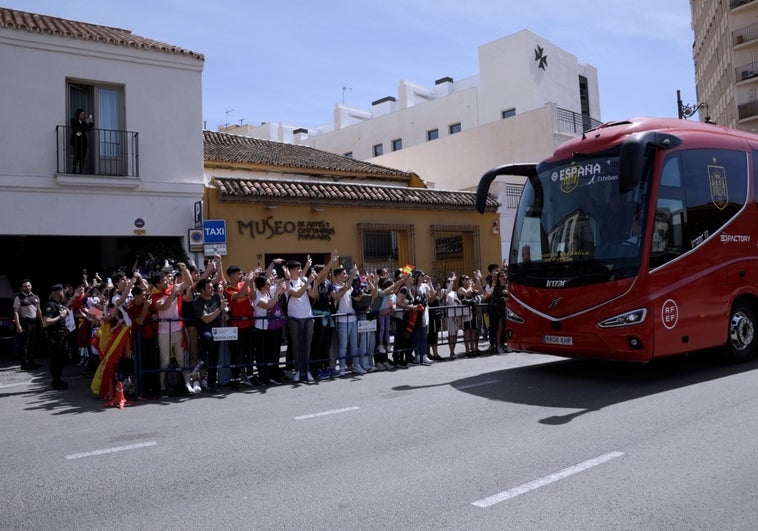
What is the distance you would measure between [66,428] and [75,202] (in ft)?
29.0

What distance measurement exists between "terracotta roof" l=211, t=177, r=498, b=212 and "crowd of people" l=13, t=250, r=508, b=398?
15.5 ft

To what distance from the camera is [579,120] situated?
29.7 metres

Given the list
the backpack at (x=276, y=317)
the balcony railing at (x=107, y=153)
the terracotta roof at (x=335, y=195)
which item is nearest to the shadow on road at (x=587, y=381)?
the backpack at (x=276, y=317)

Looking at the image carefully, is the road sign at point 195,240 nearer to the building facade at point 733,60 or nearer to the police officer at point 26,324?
the police officer at point 26,324

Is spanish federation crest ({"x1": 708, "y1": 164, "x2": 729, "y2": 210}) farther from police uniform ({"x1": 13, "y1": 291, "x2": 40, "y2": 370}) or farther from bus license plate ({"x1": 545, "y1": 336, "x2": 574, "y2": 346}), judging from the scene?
police uniform ({"x1": 13, "y1": 291, "x2": 40, "y2": 370})

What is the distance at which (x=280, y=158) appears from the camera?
2250 centimetres

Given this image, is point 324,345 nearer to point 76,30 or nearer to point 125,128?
point 125,128

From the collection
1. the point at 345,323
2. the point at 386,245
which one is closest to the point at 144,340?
the point at 345,323

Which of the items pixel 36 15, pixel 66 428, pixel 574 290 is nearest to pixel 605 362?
pixel 574 290

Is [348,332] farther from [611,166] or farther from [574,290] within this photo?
[611,166]

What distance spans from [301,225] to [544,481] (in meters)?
13.3

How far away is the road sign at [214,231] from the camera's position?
52.3 ft

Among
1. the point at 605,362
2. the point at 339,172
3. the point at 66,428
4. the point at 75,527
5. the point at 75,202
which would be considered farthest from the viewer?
the point at 339,172

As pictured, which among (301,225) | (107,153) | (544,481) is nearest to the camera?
(544,481)
